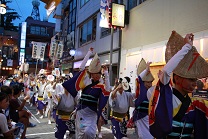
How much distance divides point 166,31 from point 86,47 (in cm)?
1157

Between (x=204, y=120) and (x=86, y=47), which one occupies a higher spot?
(x=86, y=47)

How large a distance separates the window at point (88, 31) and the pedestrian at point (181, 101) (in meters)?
16.8

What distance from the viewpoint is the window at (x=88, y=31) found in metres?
19.4

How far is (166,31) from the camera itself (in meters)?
10.1

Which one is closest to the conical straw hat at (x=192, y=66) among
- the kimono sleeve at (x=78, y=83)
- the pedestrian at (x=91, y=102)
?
the pedestrian at (x=91, y=102)

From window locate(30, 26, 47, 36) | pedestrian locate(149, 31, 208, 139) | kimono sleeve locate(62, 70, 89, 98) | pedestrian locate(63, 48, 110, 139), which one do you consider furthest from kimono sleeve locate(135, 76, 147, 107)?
window locate(30, 26, 47, 36)

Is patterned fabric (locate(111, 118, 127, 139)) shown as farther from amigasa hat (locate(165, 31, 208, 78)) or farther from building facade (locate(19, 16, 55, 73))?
building facade (locate(19, 16, 55, 73))

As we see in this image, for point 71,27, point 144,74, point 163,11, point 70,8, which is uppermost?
point 70,8

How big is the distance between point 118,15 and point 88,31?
836cm

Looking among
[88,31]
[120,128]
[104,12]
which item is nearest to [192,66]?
[120,128]

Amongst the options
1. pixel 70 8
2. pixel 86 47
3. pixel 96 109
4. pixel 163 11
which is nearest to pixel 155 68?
pixel 163 11

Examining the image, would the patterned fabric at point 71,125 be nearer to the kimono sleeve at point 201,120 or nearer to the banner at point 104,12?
the kimono sleeve at point 201,120

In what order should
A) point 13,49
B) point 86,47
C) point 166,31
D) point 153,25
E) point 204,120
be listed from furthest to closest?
point 13,49
point 86,47
point 153,25
point 166,31
point 204,120

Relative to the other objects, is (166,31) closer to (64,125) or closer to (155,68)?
(155,68)
